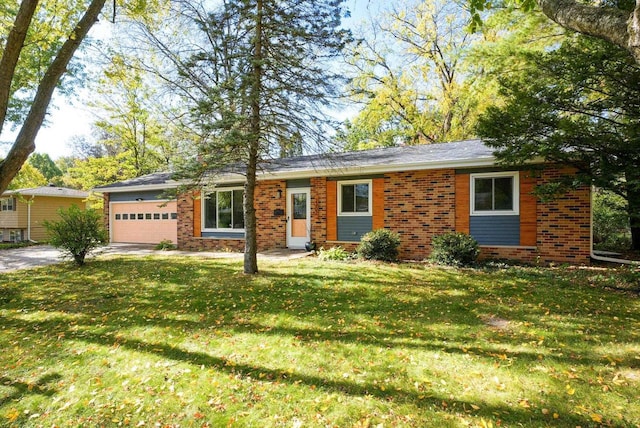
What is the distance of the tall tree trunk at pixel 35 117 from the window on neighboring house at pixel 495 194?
9.26 metres

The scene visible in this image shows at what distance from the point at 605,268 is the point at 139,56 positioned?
14.4 meters

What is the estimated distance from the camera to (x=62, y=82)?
1194 cm

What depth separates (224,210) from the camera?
13.2 metres

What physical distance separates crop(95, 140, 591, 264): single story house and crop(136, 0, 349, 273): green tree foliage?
1301mm

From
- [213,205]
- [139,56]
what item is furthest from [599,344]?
[139,56]

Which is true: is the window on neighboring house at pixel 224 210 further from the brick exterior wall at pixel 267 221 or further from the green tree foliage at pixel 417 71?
the green tree foliage at pixel 417 71

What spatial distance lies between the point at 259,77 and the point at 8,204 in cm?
2323

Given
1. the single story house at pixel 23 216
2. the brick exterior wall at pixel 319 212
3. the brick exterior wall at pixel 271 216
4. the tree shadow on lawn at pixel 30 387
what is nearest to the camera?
the tree shadow on lawn at pixel 30 387

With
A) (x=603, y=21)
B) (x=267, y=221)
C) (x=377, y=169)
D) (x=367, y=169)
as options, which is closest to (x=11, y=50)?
(x=603, y=21)

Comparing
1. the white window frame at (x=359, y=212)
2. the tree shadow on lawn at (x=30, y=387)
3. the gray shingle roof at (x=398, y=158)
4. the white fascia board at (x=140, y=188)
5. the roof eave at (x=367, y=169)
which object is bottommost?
the tree shadow on lawn at (x=30, y=387)

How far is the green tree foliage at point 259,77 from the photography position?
22.4ft

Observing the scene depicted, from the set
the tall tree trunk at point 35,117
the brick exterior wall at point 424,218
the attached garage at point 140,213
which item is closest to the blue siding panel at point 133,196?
the attached garage at point 140,213

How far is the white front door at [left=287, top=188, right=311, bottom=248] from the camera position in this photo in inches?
461

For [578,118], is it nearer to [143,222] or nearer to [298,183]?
[298,183]
